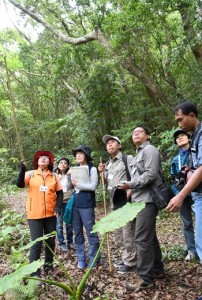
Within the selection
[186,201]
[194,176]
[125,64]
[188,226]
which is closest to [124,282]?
[188,226]

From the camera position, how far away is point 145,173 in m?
3.50

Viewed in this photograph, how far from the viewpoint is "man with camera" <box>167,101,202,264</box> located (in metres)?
2.50

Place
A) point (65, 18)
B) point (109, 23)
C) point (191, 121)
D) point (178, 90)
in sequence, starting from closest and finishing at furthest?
point (191, 121) → point (109, 23) → point (178, 90) → point (65, 18)

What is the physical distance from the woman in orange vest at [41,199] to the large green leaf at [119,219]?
5.43 feet

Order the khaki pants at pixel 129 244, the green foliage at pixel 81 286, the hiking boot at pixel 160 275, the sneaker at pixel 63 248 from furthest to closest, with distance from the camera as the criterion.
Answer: the sneaker at pixel 63 248 < the khaki pants at pixel 129 244 < the hiking boot at pixel 160 275 < the green foliage at pixel 81 286

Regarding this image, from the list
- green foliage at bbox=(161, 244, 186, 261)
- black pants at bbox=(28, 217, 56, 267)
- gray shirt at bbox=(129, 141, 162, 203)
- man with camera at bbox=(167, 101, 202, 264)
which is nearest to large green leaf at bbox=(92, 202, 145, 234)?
man with camera at bbox=(167, 101, 202, 264)

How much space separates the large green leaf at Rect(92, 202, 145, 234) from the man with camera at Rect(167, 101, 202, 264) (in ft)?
1.37

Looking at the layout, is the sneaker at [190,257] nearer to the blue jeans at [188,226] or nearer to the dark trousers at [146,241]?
the blue jeans at [188,226]

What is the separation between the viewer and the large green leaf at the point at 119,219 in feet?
9.17

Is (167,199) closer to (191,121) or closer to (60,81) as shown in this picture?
(191,121)

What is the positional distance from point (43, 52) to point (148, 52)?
6.30m

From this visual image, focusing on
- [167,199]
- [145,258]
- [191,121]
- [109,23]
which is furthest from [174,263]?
[109,23]

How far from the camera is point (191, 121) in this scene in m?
2.82

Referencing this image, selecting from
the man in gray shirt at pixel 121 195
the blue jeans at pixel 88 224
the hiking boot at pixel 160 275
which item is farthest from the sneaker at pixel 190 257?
the blue jeans at pixel 88 224
